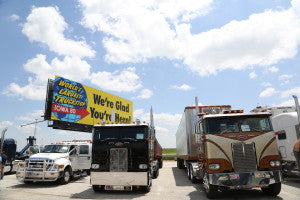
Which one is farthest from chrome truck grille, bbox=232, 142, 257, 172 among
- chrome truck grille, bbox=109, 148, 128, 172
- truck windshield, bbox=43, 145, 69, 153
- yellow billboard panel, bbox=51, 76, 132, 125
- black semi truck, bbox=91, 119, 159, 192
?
yellow billboard panel, bbox=51, 76, 132, 125

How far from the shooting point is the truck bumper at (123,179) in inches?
387

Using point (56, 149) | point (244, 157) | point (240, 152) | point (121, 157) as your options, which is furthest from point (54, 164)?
point (244, 157)

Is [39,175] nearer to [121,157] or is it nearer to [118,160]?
[118,160]

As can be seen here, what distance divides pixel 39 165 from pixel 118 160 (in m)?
4.67

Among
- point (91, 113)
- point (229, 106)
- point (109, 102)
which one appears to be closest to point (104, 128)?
point (229, 106)

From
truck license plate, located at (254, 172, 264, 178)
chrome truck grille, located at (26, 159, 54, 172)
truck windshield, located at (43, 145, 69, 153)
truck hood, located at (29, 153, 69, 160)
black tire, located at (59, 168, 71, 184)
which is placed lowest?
black tire, located at (59, 168, 71, 184)

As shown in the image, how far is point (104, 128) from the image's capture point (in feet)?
35.5

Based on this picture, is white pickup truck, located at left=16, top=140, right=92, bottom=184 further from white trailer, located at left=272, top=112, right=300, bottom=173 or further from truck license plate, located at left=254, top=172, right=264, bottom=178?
white trailer, located at left=272, top=112, right=300, bottom=173

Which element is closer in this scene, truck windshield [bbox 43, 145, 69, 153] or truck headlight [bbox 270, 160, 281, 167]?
truck headlight [bbox 270, 160, 281, 167]

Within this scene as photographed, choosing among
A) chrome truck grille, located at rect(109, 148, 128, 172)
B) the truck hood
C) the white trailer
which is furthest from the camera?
the truck hood

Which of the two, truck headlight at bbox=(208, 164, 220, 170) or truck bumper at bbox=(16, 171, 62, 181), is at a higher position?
truck headlight at bbox=(208, 164, 220, 170)

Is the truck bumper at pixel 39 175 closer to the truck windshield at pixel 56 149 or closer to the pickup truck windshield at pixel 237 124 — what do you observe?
the truck windshield at pixel 56 149

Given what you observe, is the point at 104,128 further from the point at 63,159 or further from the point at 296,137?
the point at 296,137

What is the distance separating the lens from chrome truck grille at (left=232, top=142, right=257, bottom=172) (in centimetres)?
820
